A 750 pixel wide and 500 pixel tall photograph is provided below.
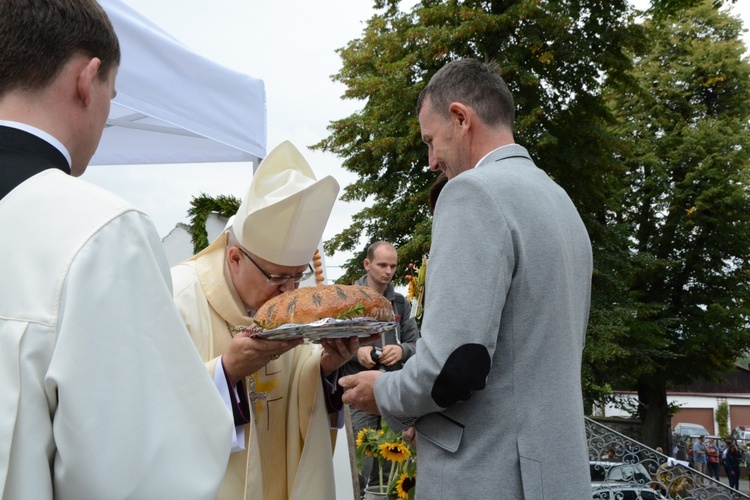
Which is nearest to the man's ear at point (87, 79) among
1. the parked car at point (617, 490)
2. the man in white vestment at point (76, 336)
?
the man in white vestment at point (76, 336)

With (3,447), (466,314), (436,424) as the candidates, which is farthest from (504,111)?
(3,447)

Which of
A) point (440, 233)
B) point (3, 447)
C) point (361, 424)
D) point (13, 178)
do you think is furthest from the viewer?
point (361, 424)

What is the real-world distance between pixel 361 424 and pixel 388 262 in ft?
4.83

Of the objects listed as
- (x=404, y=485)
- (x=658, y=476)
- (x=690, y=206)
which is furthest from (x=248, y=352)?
(x=690, y=206)

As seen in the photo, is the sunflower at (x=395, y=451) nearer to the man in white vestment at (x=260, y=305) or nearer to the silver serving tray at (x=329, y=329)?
the man in white vestment at (x=260, y=305)

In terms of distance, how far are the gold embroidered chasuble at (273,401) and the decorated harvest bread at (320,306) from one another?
403mm

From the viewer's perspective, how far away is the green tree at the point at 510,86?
57.1 feet

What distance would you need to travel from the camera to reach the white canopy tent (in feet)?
12.7

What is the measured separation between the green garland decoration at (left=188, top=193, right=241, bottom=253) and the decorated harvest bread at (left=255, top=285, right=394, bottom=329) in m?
2.09

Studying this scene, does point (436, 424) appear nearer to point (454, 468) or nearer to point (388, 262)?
point (454, 468)

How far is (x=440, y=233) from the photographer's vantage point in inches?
90.7

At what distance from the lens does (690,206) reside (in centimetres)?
2409

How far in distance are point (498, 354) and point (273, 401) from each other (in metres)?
1.24

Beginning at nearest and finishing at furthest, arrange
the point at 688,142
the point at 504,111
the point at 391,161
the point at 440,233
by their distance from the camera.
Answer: the point at 440,233 < the point at 504,111 < the point at 391,161 < the point at 688,142
